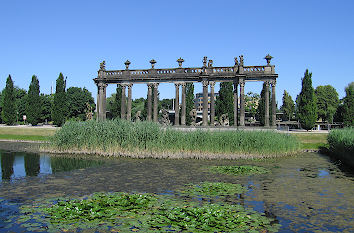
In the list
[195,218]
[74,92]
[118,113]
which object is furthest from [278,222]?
[74,92]

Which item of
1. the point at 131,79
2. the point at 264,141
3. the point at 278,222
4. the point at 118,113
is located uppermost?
the point at 131,79

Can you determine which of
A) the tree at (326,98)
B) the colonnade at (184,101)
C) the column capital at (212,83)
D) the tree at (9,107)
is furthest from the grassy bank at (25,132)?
the tree at (326,98)

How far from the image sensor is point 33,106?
52.9m

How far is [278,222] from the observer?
794 cm

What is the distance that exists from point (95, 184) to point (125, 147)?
30.0ft

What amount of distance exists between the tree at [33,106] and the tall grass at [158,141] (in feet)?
112

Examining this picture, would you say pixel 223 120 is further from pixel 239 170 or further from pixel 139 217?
pixel 139 217

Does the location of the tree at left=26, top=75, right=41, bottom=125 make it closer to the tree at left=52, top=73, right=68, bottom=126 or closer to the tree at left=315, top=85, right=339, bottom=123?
the tree at left=52, top=73, right=68, bottom=126

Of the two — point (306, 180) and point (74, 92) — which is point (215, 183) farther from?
point (74, 92)

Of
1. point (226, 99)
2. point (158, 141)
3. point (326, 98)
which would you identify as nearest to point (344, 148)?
point (158, 141)

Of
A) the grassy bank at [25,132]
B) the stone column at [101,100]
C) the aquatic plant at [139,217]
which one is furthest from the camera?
the stone column at [101,100]

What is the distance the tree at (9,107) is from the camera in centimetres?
5409

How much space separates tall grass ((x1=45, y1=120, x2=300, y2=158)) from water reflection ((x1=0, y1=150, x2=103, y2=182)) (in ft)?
7.67

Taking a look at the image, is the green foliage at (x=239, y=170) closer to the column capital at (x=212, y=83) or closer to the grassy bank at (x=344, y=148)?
the grassy bank at (x=344, y=148)
